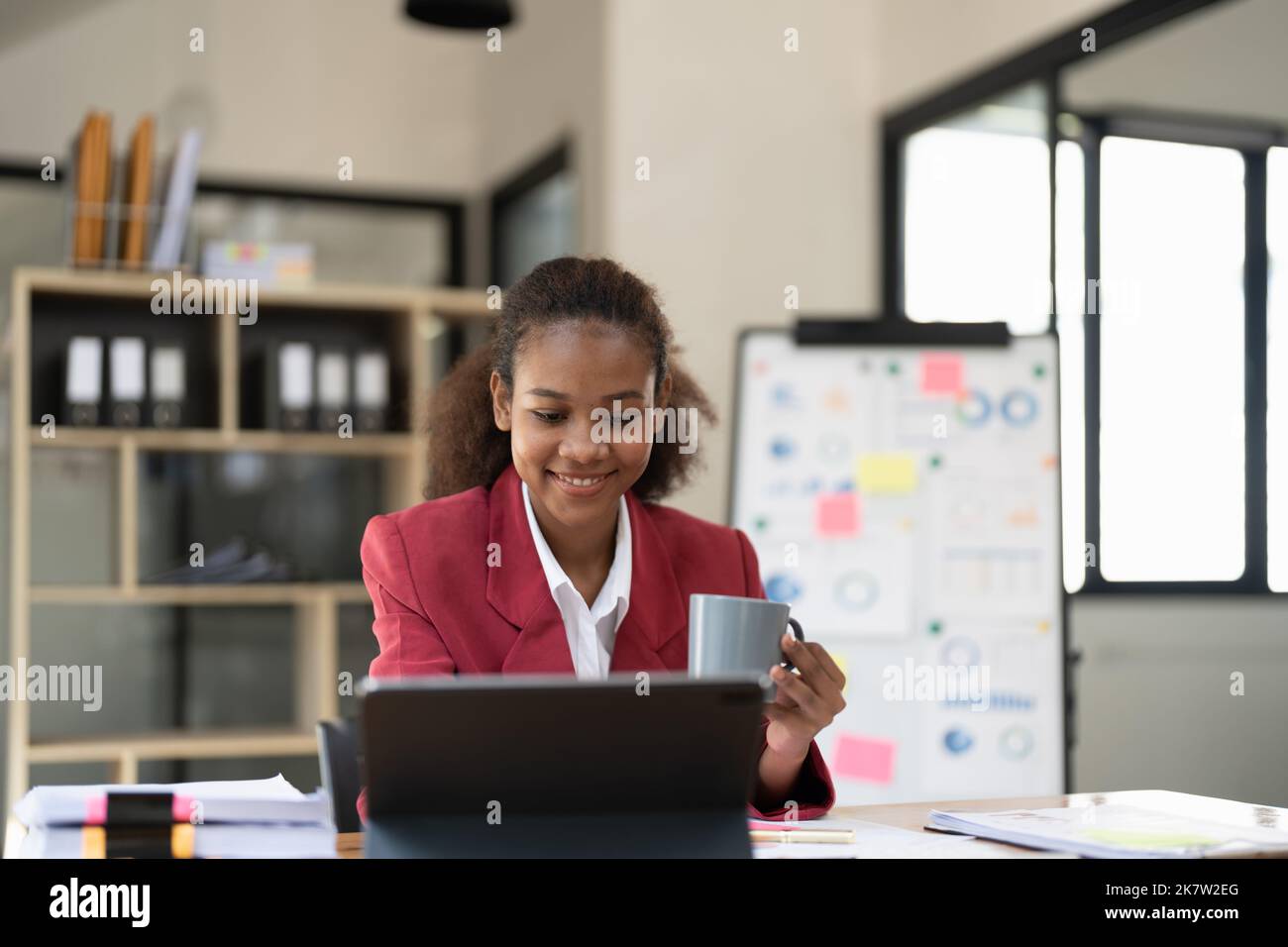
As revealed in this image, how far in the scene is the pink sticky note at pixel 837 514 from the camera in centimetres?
331

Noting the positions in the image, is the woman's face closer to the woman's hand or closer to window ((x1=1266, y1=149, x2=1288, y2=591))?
the woman's hand

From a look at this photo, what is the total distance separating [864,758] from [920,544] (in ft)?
1.67

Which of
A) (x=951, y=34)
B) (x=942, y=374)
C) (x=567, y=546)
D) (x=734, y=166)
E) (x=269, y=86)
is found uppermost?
(x=269, y=86)

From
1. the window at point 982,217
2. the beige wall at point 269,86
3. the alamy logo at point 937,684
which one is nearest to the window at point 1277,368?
the window at point 982,217

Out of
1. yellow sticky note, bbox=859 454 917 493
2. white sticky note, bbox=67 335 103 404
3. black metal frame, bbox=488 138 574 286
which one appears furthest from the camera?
black metal frame, bbox=488 138 574 286

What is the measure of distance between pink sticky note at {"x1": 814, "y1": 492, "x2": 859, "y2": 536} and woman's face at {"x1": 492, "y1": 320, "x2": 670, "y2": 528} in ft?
5.46

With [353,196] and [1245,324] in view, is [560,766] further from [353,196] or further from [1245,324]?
[353,196]

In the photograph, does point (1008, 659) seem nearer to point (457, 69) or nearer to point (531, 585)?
point (531, 585)

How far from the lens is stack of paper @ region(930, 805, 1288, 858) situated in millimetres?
1155

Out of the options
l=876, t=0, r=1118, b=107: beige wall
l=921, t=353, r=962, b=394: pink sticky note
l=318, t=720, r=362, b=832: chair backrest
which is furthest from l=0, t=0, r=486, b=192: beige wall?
l=318, t=720, r=362, b=832: chair backrest

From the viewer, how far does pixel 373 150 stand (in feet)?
16.1

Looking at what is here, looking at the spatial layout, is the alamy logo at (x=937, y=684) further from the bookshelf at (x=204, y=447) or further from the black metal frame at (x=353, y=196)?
the black metal frame at (x=353, y=196)

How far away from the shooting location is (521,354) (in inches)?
67.7

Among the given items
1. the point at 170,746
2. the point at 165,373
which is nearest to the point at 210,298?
the point at 165,373
